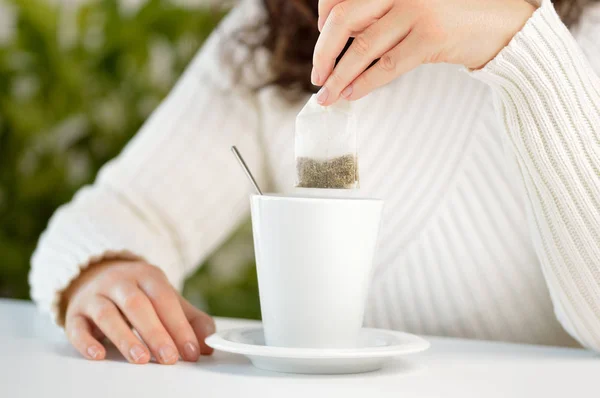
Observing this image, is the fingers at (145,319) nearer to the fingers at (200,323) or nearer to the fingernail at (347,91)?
the fingers at (200,323)

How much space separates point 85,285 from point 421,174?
0.57 meters

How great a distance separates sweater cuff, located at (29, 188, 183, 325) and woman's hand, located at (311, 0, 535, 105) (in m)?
0.39

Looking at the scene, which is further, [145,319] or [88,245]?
[88,245]

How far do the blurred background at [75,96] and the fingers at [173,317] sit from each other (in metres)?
1.34

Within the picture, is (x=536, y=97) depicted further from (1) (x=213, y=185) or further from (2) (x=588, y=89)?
(1) (x=213, y=185)

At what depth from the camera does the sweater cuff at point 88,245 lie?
928 millimetres

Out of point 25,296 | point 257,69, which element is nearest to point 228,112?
point 257,69

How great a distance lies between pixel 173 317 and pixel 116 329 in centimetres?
6

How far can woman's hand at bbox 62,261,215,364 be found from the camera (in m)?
0.76

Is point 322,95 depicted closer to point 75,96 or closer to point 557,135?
point 557,135

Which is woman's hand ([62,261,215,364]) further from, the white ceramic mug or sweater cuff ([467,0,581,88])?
sweater cuff ([467,0,581,88])

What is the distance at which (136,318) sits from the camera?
77 cm

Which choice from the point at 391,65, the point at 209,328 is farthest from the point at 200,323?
the point at 391,65

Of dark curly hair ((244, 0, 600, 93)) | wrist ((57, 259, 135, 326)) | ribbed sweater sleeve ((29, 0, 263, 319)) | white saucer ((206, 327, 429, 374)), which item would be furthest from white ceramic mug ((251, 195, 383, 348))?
dark curly hair ((244, 0, 600, 93))
